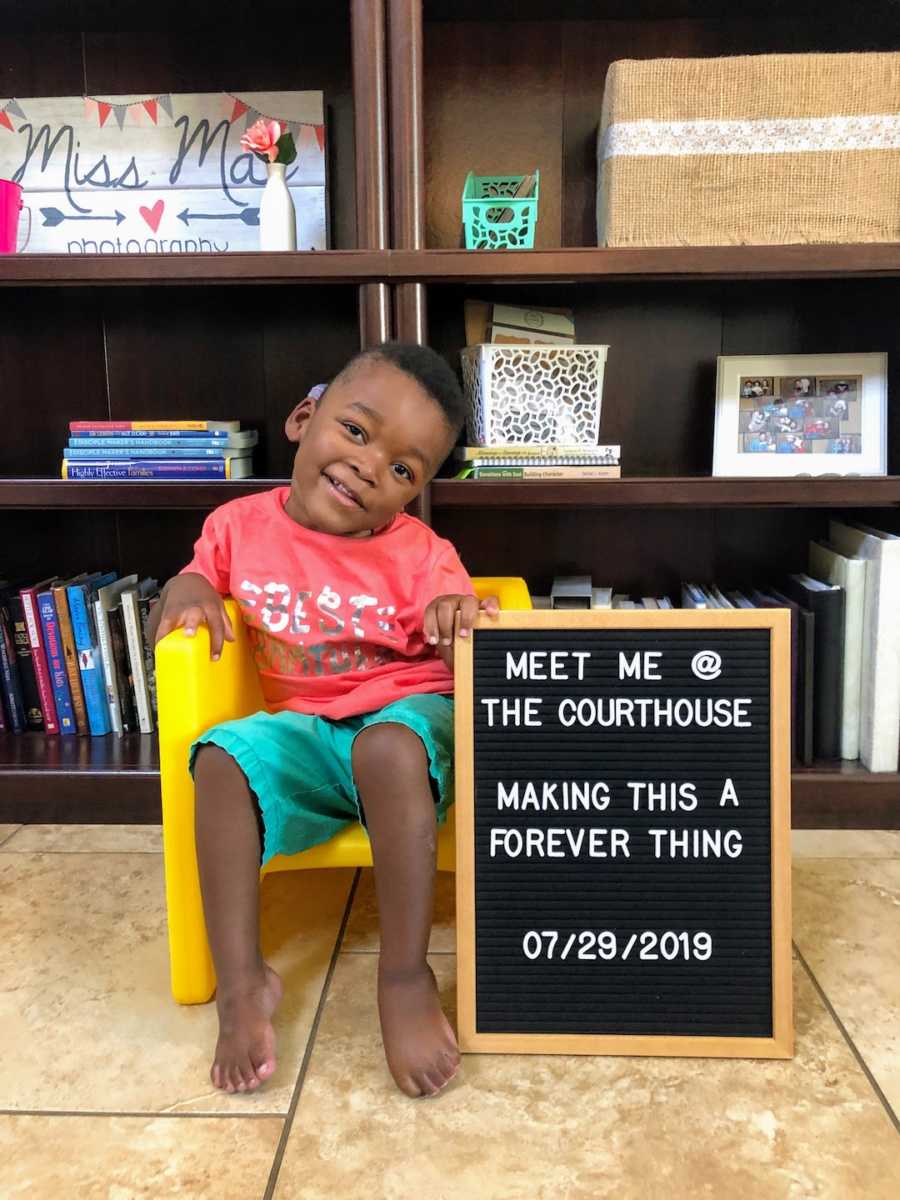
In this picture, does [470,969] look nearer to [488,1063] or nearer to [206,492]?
[488,1063]

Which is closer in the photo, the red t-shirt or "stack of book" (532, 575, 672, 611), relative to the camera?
the red t-shirt

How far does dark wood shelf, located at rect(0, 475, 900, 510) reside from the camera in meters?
1.49

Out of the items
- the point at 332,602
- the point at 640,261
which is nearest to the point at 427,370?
the point at 332,602

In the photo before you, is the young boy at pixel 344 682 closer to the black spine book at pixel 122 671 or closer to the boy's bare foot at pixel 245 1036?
the boy's bare foot at pixel 245 1036

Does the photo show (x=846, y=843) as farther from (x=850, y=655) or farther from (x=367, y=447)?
(x=367, y=447)

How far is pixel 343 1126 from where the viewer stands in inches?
35.5

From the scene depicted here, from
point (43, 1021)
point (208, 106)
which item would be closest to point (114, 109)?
point (208, 106)

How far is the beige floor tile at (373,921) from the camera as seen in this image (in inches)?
48.3

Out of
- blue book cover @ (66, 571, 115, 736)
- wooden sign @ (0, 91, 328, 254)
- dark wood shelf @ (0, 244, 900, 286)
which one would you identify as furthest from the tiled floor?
wooden sign @ (0, 91, 328, 254)

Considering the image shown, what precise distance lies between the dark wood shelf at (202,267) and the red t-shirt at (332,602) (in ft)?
1.37

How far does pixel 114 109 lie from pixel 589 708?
1443 mm

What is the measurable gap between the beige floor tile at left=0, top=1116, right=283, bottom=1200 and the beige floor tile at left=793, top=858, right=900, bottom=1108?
24.5 inches

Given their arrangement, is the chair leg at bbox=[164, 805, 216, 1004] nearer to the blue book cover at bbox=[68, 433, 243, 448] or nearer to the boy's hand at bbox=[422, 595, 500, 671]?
the boy's hand at bbox=[422, 595, 500, 671]

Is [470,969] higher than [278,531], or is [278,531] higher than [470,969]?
[278,531]
